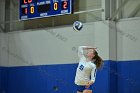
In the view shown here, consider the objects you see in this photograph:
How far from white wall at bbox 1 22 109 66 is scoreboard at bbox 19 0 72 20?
1.81 feet

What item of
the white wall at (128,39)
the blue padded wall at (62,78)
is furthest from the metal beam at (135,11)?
the blue padded wall at (62,78)

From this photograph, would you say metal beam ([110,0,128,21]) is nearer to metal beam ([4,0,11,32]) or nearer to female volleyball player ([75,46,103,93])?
female volleyball player ([75,46,103,93])

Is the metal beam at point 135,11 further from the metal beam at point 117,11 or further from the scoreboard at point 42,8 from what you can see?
the scoreboard at point 42,8

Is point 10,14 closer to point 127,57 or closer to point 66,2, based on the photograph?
point 66,2

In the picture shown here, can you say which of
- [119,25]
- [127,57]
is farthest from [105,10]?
[127,57]

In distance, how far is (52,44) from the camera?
1101 centimetres

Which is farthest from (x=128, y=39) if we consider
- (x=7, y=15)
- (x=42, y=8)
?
(x=7, y=15)

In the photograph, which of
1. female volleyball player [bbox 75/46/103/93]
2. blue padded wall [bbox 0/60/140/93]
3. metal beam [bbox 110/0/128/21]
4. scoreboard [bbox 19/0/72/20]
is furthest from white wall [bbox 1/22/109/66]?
female volleyball player [bbox 75/46/103/93]

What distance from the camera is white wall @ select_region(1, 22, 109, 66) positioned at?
32.6ft

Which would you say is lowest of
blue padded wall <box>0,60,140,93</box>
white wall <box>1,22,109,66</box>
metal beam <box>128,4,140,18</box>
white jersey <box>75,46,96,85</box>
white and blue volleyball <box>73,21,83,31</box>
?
blue padded wall <box>0,60,140,93</box>

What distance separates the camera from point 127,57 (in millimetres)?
9664

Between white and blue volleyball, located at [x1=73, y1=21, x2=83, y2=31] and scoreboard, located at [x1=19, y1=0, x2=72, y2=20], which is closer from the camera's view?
white and blue volleyball, located at [x1=73, y1=21, x2=83, y2=31]

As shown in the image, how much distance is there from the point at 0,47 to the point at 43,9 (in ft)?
7.49

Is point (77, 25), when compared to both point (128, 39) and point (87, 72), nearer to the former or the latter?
point (128, 39)
